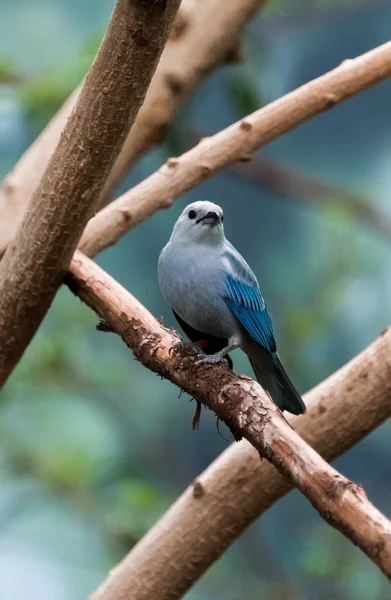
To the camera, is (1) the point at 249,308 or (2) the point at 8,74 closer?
(1) the point at 249,308

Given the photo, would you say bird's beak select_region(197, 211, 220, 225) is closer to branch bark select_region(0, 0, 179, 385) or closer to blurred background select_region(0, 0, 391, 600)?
branch bark select_region(0, 0, 179, 385)

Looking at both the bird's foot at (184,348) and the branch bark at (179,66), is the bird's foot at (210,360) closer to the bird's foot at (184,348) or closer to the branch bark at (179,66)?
the bird's foot at (184,348)

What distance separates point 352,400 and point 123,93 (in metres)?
0.56

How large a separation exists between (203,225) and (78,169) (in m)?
0.20

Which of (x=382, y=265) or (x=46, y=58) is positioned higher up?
(x=46, y=58)

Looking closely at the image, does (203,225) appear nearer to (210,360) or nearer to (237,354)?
(210,360)

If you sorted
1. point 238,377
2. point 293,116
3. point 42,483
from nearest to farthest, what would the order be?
point 238,377 < point 293,116 < point 42,483

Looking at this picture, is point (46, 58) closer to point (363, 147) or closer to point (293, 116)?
point (363, 147)

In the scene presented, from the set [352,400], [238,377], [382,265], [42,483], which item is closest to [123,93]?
[238,377]

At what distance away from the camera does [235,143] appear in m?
1.63

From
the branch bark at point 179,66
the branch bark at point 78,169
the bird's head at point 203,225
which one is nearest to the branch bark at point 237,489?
the bird's head at point 203,225

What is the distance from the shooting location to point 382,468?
9.27 ft

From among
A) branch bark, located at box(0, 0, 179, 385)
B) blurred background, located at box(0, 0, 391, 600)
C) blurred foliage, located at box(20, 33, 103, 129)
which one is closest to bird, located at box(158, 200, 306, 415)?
branch bark, located at box(0, 0, 179, 385)

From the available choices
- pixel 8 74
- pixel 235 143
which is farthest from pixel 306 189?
pixel 235 143
